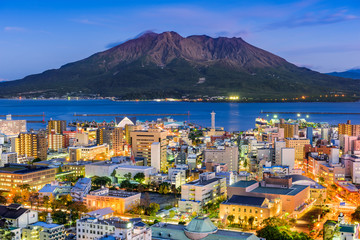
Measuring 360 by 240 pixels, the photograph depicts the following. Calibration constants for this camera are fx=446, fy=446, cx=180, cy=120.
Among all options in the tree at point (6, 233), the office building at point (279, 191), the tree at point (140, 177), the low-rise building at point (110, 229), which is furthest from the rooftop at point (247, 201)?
the tree at point (6, 233)

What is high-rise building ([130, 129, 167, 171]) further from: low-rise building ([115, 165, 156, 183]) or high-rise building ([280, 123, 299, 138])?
high-rise building ([280, 123, 299, 138])

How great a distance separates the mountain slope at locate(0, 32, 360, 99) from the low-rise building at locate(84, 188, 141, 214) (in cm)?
6449

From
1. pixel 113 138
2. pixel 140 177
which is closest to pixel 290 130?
pixel 113 138

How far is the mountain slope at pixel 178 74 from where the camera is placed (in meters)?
80.6

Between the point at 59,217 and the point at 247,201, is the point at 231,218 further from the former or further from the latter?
the point at 59,217

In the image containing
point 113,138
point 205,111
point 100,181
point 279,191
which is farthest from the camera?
point 205,111

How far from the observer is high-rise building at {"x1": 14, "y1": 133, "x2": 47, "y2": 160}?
73.8ft

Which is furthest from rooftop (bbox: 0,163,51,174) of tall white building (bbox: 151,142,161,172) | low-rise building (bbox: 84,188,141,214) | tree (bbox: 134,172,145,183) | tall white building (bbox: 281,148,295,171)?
tall white building (bbox: 281,148,295,171)

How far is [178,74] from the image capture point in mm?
86688

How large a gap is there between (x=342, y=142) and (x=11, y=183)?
1534 centimetres

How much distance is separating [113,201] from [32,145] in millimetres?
11132

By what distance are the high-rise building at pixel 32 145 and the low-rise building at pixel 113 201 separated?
968 cm

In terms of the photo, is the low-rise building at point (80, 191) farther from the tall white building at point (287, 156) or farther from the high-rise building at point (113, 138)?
the high-rise building at point (113, 138)

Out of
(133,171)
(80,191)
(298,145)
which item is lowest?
(80,191)
